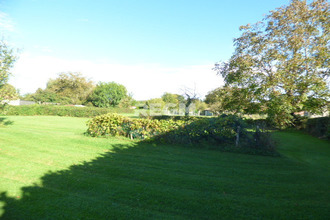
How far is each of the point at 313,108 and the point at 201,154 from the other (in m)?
8.78

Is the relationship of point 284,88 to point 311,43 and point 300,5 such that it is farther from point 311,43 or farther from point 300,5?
point 300,5

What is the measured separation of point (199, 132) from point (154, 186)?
16.4ft

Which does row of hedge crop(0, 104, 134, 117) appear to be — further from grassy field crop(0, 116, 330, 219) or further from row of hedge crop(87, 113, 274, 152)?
grassy field crop(0, 116, 330, 219)

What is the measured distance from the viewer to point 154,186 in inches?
165

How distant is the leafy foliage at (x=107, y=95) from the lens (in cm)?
5579

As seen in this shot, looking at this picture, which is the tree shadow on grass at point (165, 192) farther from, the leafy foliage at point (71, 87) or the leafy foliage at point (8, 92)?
the leafy foliage at point (71, 87)

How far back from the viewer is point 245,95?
1205cm

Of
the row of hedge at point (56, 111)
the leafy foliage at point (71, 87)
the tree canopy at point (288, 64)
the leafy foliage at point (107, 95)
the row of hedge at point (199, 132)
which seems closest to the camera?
the row of hedge at point (199, 132)

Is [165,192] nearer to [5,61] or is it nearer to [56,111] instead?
[5,61]

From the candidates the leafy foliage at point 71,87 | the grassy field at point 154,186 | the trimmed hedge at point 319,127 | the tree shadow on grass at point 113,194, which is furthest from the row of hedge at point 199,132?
the leafy foliage at point 71,87

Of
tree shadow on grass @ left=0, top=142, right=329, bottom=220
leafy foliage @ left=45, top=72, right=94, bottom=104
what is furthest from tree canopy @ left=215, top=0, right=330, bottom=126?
leafy foliage @ left=45, top=72, right=94, bottom=104

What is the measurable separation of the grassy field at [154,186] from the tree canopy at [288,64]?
489 centimetres

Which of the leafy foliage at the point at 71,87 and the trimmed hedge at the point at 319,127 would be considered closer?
the trimmed hedge at the point at 319,127

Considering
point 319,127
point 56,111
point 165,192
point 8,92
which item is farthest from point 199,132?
point 56,111
